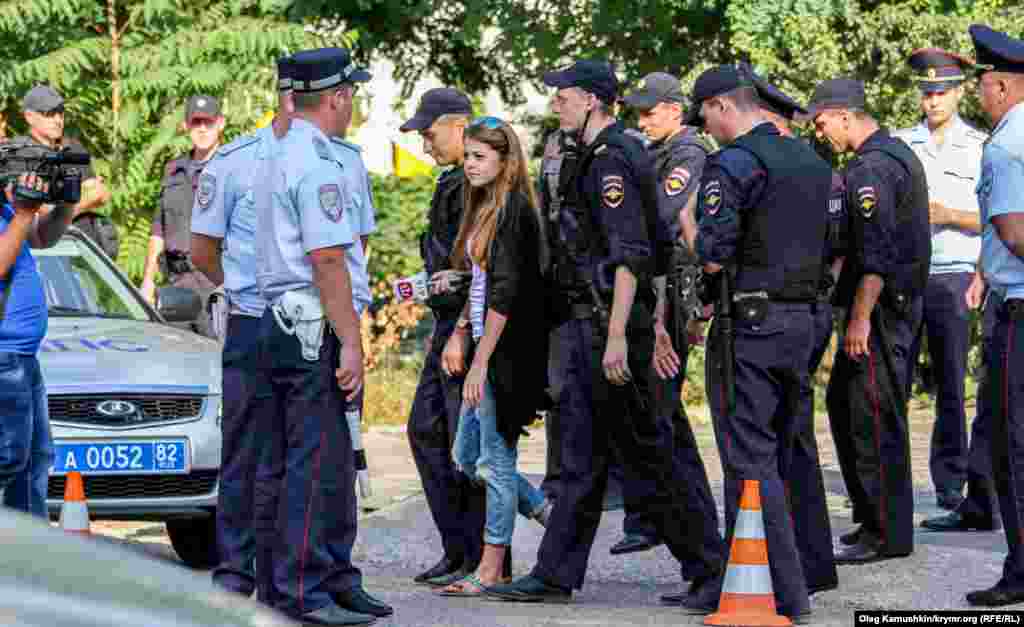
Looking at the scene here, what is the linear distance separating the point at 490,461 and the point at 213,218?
5.02ft

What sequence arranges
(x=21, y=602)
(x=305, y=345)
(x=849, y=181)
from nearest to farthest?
(x=21, y=602), (x=305, y=345), (x=849, y=181)

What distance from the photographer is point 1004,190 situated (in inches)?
291

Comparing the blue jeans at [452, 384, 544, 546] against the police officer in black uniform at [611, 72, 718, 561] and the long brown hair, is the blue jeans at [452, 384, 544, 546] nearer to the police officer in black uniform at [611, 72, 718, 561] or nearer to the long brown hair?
the police officer in black uniform at [611, 72, 718, 561]

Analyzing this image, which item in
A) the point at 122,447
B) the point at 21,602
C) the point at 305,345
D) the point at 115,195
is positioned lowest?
the point at 115,195

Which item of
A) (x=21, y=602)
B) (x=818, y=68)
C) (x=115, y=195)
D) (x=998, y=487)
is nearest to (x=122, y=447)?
(x=998, y=487)

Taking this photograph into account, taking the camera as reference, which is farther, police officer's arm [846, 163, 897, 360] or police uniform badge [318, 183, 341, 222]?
police officer's arm [846, 163, 897, 360]

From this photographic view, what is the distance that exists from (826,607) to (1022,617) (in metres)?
0.87

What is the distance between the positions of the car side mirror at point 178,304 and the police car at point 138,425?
29cm

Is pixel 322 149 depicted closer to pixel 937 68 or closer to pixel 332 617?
pixel 332 617

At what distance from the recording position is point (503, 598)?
7.78m

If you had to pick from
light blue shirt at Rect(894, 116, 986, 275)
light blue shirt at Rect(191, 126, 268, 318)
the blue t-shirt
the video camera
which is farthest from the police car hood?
light blue shirt at Rect(894, 116, 986, 275)

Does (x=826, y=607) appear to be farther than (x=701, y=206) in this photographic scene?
Yes

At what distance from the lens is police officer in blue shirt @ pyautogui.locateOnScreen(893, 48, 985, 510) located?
10.1 metres

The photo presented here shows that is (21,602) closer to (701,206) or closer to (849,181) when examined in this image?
(701,206)
